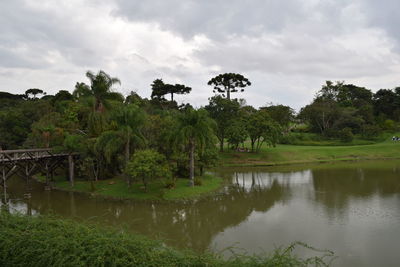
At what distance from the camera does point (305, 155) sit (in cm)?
4866

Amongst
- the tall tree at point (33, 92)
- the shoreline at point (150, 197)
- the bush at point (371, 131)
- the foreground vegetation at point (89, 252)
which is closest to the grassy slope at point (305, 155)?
the bush at point (371, 131)

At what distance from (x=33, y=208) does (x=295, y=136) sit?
172 feet

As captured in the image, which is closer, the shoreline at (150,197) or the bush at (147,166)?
the bush at (147,166)

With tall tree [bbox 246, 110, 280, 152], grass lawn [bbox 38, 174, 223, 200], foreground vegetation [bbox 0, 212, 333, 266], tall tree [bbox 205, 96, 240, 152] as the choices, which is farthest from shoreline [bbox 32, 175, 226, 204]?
tall tree [bbox 205, 96, 240, 152]

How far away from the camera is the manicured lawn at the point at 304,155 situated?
4634 cm

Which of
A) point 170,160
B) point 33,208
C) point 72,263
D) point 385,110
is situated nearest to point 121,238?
point 72,263

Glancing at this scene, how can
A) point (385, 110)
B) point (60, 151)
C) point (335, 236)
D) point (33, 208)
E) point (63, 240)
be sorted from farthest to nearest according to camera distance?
point (385, 110) < point (60, 151) < point (33, 208) < point (335, 236) < point (63, 240)

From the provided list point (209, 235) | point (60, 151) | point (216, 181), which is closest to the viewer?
point (209, 235)

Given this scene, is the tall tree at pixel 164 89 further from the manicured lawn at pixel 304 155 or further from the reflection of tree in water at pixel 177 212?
the reflection of tree in water at pixel 177 212

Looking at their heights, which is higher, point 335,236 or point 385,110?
point 385,110

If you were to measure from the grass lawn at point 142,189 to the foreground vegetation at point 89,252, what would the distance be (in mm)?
14915

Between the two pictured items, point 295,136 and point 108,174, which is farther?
point 295,136

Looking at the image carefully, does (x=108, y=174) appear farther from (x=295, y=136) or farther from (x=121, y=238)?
(x=295, y=136)

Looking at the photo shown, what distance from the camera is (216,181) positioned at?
31328 millimetres
